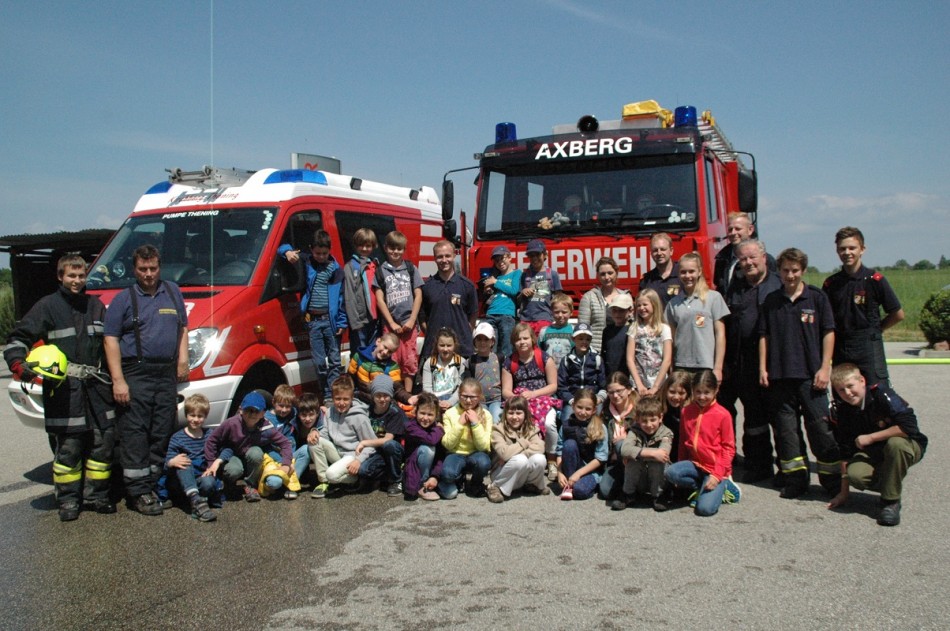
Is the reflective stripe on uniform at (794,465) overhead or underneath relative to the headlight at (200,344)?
underneath

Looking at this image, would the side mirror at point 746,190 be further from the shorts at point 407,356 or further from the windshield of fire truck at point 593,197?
the shorts at point 407,356

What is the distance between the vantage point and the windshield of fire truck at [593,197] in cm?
866

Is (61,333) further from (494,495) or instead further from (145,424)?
(494,495)

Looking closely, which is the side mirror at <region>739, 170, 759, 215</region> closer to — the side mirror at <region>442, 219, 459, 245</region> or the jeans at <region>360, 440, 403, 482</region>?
the side mirror at <region>442, 219, 459, 245</region>

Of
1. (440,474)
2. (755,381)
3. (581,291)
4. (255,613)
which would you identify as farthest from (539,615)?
(581,291)

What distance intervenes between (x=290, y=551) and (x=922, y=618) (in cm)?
350

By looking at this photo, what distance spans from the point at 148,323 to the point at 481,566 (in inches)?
125

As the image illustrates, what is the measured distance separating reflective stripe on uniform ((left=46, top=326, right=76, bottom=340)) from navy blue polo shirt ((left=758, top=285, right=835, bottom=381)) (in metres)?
5.24

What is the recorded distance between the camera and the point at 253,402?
664 cm

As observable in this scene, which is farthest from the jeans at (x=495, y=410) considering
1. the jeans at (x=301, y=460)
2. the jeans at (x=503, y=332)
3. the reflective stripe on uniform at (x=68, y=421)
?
the reflective stripe on uniform at (x=68, y=421)

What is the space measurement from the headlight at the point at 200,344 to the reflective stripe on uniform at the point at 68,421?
905mm

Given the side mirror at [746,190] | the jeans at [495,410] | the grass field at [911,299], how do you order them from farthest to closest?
the grass field at [911,299], the side mirror at [746,190], the jeans at [495,410]

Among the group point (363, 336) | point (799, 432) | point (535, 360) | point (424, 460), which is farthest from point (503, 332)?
point (799, 432)

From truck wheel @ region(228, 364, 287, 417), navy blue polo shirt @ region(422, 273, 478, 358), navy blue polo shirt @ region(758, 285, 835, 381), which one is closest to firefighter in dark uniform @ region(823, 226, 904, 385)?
navy blue polo shirt @ region(758, 285, 835, 381)
